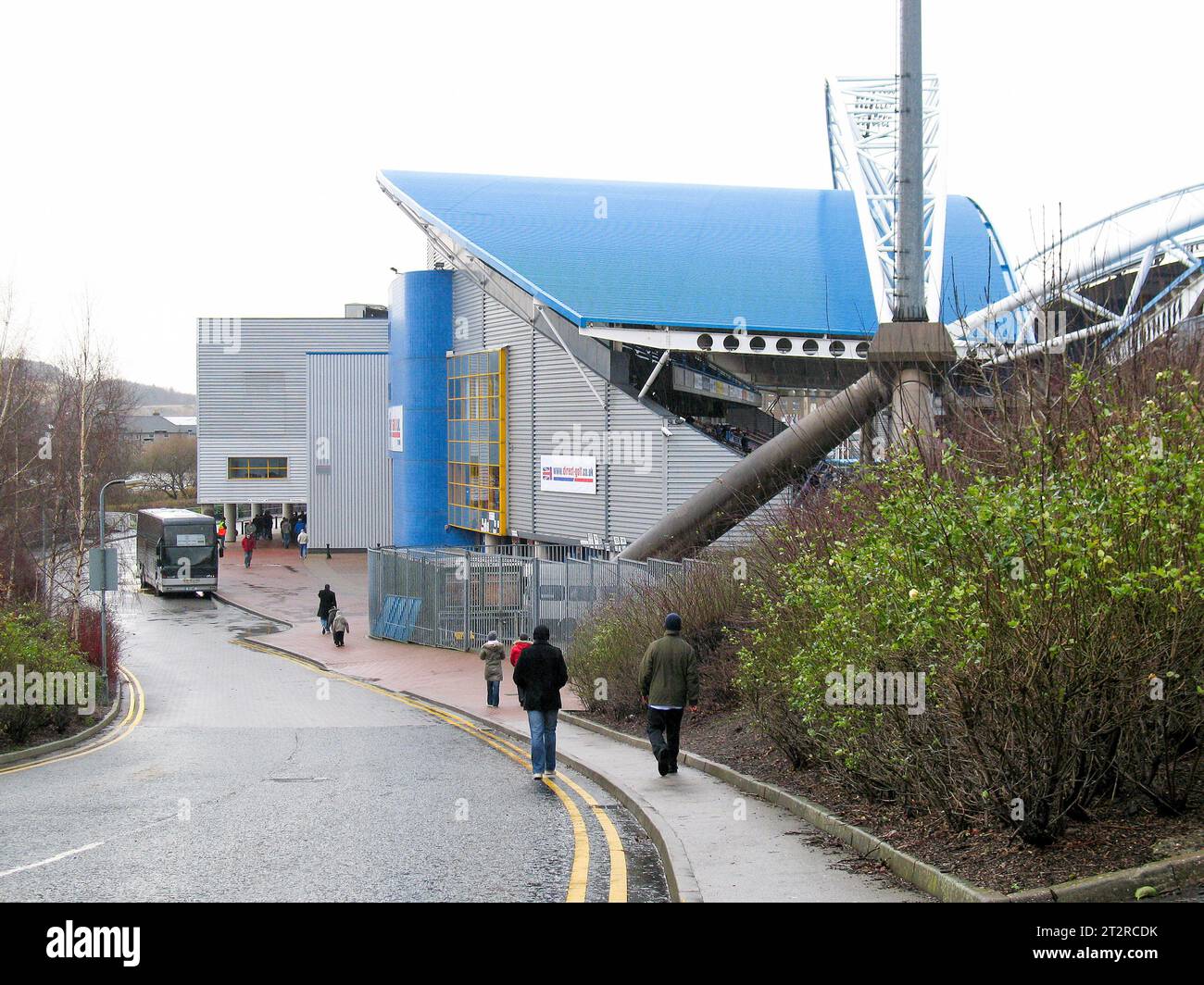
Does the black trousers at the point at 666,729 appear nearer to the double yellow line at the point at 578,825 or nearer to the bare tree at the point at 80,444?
the double yellow line at the point at 578,825

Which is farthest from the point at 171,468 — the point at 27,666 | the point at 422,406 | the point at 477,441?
the point at 27,666

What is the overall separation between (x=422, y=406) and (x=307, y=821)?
152ft

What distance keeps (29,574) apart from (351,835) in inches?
1018

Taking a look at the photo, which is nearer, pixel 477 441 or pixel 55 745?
pixel 55 745

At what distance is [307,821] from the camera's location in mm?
11062

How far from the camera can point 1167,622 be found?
7426mm

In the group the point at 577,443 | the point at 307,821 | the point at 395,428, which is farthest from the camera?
the point at 395,428

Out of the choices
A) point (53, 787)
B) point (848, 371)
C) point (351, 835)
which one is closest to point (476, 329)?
point (848, 371)

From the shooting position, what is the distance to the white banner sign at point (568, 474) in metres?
43.1

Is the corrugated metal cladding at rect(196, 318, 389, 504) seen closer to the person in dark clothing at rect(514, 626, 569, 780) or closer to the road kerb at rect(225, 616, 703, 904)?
the road kerb at rect(225, 616, 703, 904)

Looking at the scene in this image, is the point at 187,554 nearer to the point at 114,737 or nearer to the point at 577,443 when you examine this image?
the point at 577,443

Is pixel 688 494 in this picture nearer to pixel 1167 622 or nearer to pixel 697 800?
pixel 697 800

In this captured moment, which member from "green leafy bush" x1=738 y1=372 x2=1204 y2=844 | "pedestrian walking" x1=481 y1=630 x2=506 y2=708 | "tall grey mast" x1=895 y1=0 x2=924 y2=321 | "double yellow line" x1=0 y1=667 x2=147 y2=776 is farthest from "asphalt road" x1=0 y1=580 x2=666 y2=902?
"tall grey mast" x1=895 y1=0 x2=924 y2=321

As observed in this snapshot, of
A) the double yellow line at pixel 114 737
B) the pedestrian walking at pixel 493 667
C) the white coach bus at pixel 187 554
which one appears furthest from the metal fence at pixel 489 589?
the white coach bus at pixel 187 554
